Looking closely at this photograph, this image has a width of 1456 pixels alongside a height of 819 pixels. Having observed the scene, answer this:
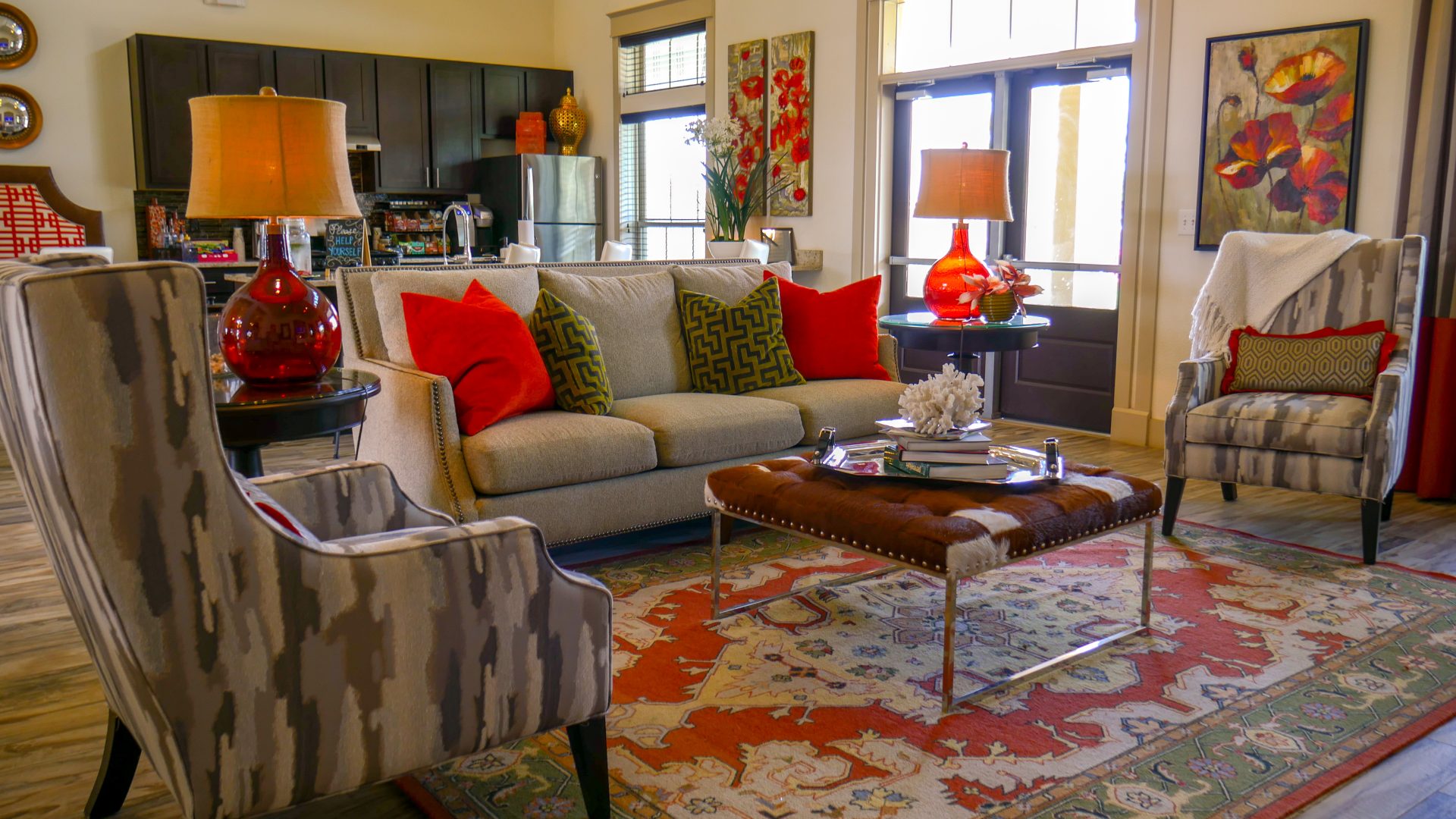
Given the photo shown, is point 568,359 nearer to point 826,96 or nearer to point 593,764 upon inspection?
point 593,764

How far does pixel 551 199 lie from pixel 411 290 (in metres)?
5.04

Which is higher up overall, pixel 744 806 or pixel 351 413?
pixel 351 413

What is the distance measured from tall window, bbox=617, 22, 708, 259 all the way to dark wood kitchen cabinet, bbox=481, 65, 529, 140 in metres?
0.84

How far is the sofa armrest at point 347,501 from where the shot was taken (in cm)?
216

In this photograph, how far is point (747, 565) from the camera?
3480 mm

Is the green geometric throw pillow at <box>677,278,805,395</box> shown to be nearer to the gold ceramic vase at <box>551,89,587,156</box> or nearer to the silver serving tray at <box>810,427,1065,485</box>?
the silver serving tray at <box>810,427,1065,485</box>

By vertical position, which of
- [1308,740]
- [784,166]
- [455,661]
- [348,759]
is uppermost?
[784,166]

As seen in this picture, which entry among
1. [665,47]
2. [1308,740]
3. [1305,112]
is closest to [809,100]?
[665,47]

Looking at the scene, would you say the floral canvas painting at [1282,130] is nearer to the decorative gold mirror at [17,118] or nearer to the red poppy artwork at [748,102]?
the red poppy artwork at [748,102]

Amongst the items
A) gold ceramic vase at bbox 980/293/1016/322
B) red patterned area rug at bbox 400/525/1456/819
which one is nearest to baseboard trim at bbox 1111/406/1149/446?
gold ceramic vase at bbox 980/293/1016/322

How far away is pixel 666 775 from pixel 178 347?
122cm

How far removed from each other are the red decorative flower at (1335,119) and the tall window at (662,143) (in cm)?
422

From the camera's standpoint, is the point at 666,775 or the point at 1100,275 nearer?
the point at 666,775

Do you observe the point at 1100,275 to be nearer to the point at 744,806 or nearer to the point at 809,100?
the point at 809,100
